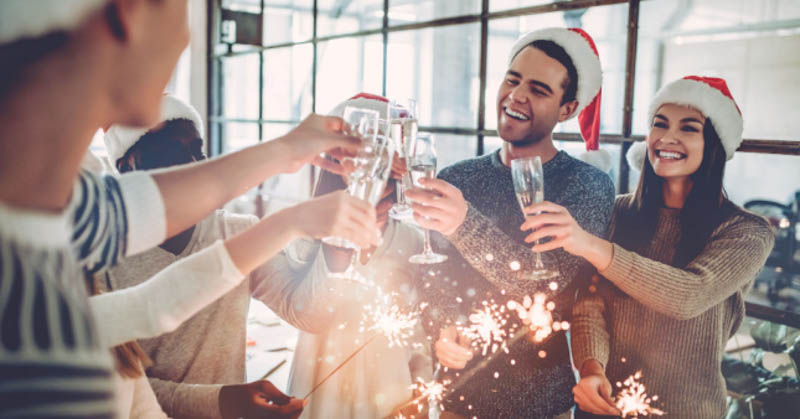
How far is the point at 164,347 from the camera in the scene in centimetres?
159

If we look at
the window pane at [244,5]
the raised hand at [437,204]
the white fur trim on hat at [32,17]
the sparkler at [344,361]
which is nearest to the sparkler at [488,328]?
the sparkler at [344,361]

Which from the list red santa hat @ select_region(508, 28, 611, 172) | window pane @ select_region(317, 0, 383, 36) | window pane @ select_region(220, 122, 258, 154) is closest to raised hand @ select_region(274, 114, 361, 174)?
red santa hat @ select_region(508, 28, 611, 172)

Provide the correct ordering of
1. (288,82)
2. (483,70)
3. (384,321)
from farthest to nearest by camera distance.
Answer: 1. (288,82)
2. (483,70)
3. (384,321)

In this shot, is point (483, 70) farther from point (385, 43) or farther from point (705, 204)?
point (705, 204)

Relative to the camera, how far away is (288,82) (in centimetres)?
402

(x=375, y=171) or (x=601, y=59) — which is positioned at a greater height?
(x=601, y=59)

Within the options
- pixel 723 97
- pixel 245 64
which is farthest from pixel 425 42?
pixel 245 64

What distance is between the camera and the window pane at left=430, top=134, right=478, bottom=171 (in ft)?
8.39

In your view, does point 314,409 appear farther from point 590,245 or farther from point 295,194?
point 295,194

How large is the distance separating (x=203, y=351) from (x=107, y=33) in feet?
4.24

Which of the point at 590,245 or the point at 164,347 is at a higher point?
the point at 590,245

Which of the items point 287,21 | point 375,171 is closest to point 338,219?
point 375,171

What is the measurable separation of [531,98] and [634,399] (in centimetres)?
88

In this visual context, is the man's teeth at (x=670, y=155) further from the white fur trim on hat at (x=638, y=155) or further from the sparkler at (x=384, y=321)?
the sparkler at (x=384, y=321)
